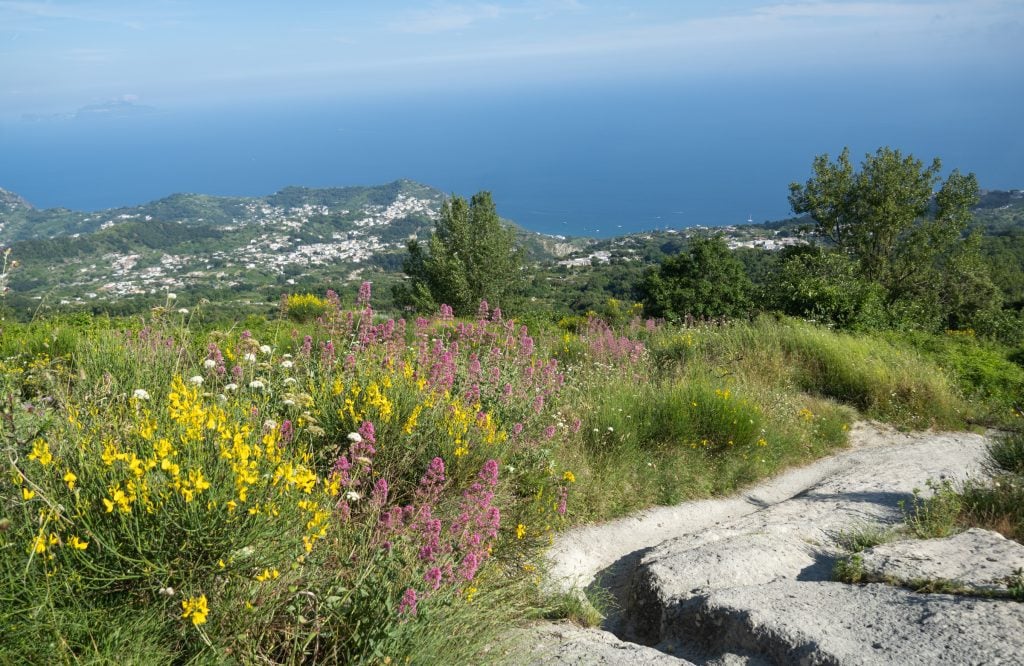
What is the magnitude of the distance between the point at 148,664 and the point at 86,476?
848 millimetres

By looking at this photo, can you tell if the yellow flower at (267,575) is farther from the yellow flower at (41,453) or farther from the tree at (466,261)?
the tree at (466,261)

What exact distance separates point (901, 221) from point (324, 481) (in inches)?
1221

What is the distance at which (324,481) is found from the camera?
3.02 metres

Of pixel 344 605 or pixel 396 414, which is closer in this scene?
pixel 344 605

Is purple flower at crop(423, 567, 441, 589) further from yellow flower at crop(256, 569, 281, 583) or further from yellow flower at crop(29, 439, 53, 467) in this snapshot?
yellow flower at crop(29, 439, 53, 467)

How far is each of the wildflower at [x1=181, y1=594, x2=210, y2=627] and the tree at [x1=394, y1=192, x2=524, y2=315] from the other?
31045 millimetres

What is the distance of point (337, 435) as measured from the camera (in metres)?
4.14

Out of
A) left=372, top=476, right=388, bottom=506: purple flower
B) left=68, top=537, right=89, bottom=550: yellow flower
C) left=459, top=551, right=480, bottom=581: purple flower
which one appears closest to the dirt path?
left=459, top=551, right=480, bottom=581: purple flower

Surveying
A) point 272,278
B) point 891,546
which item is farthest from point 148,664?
point 272,278

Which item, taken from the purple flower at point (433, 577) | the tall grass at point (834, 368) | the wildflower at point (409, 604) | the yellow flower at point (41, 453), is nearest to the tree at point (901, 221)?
the tall grass at point (834, 368)

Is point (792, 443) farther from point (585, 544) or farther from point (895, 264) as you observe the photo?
point (895, 264)

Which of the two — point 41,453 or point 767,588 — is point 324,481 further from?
point 767,588

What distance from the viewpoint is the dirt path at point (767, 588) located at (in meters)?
2.98

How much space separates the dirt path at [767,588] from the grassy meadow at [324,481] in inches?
12.5
